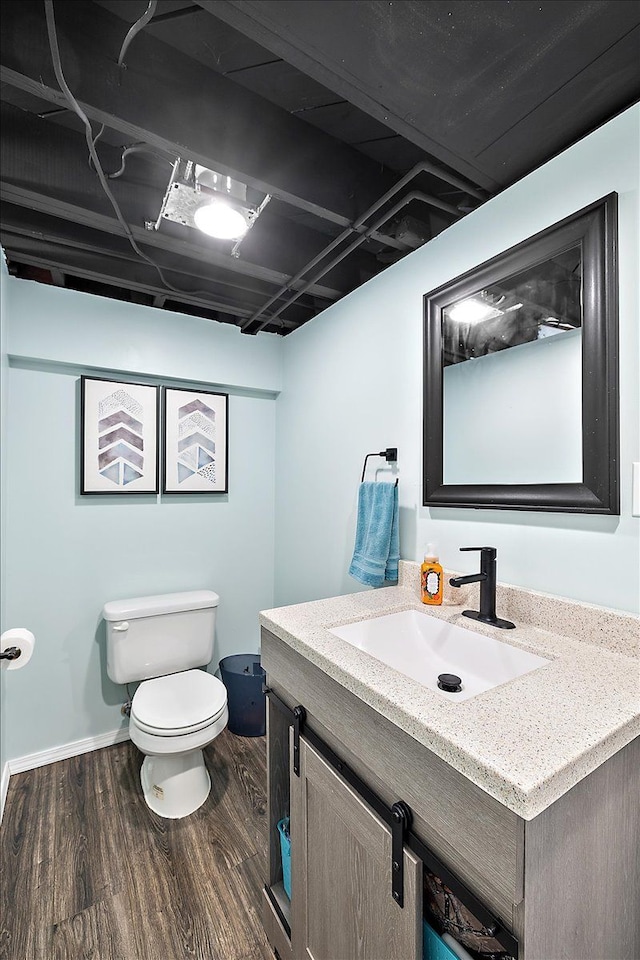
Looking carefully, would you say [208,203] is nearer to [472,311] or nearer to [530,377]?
[472,311]

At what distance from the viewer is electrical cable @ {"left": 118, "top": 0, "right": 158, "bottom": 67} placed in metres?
0.85

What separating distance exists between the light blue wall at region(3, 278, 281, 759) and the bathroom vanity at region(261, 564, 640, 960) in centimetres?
137

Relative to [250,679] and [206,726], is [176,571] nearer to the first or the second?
[250,679]

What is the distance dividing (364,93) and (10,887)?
2534 millimetres

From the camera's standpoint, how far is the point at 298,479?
7.86 ft

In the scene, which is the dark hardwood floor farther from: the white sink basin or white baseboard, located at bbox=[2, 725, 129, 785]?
the white sink basin

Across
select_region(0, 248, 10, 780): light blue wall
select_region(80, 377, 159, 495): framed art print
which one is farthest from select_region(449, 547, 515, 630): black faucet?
select_region(0, 248, 10, 780): light blue wall

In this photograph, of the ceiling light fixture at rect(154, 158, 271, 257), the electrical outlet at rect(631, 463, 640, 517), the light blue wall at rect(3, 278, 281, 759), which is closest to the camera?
the electrical outlet at rect(631, 463, 640, 517)

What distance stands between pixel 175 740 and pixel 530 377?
70.1 inches

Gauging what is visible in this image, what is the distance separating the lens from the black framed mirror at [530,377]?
1.04 metres

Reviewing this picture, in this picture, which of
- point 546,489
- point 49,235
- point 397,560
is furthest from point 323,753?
point 49,235

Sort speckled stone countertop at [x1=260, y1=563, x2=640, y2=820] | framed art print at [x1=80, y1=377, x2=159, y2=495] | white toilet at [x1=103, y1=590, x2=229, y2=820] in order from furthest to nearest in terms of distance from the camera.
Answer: framed art print at [x1=80, y1=377, x2=159, y2=495] → white toilet at [x1=103, y1=590, x2=229, y2=820] → speckled stone countertop at [x1=260, y1=563, x2=640, y2=820]

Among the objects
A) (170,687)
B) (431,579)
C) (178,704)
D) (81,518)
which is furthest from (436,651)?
(81,518)

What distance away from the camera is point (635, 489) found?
974 mm
